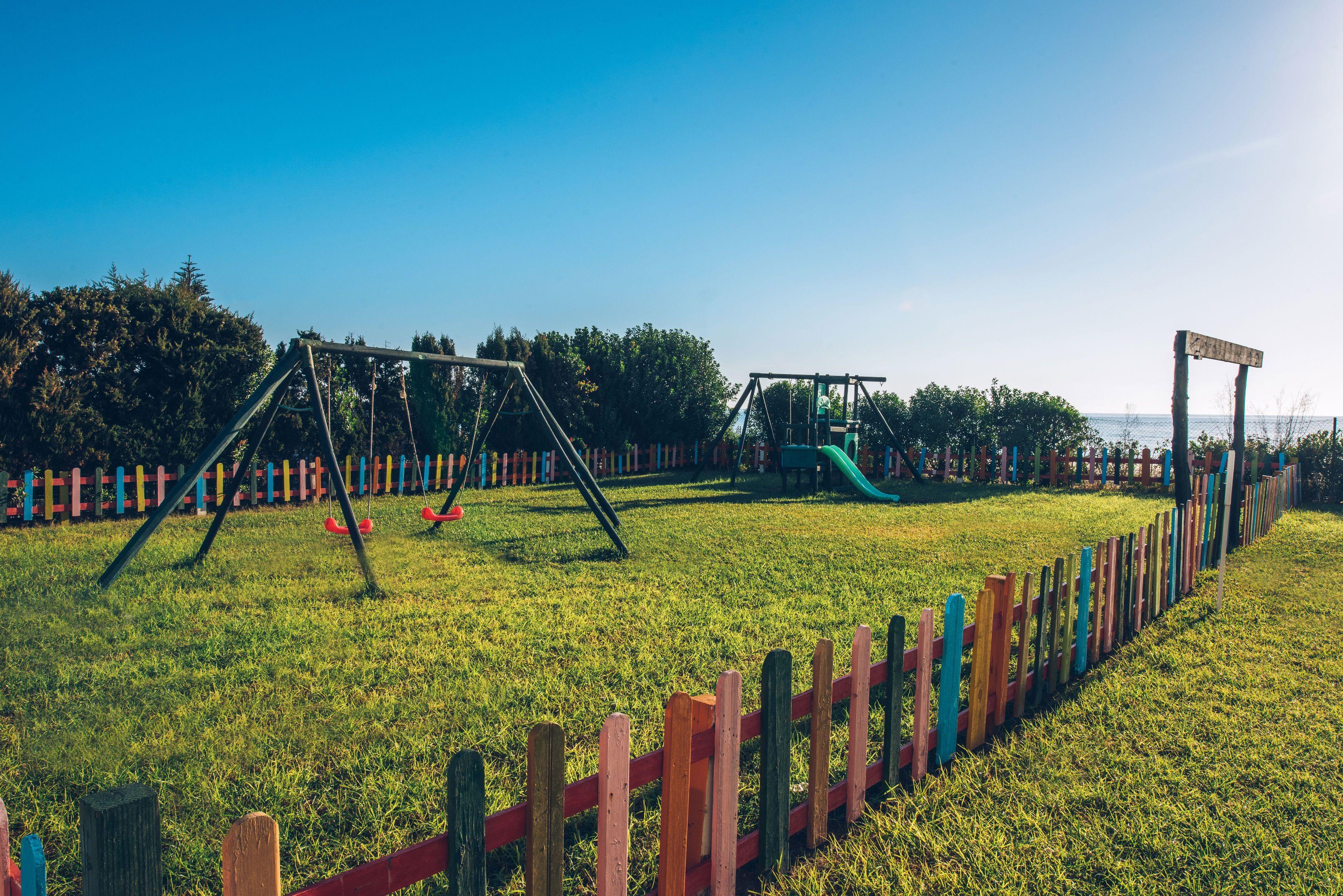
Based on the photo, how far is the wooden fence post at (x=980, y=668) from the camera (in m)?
3.47

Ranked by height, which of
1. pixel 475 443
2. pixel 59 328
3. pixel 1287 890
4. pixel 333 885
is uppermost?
pixel 59 328

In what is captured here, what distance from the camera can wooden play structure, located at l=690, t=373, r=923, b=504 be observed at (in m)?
16.1

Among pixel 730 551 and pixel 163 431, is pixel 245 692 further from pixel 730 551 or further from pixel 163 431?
pixel 163 431

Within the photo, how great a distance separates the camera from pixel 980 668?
3521mm

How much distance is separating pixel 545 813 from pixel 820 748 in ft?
4.14

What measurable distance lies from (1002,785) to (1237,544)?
7931mm

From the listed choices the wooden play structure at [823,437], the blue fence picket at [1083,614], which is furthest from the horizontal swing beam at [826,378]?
the blue fence picket at [1083,614]

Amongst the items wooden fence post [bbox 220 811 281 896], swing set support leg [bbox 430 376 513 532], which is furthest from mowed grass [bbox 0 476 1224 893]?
wooden fence post [bbox 220 811 281 896]

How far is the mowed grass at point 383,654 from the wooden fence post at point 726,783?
35cm

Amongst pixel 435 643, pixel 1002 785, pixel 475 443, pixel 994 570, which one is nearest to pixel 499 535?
pixel 475 443

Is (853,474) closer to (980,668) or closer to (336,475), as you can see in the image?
(336,475)

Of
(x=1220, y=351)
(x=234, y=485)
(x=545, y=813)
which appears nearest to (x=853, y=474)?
(x=1220, y=351)

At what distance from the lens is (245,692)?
429 centimetres

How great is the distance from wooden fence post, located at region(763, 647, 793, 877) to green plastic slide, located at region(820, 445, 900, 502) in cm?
1273
